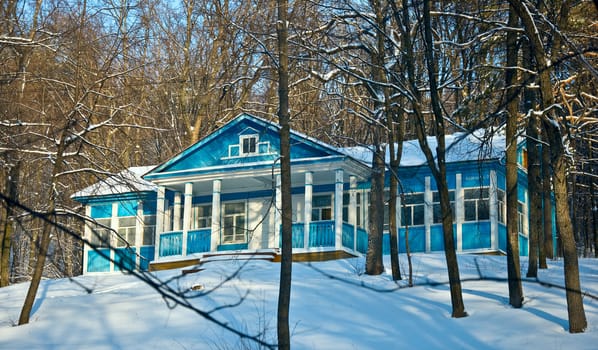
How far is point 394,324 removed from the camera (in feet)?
52.3

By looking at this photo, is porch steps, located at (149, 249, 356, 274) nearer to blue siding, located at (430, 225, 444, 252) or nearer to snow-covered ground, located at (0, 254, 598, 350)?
snow-covered ground, located at (0, 254, 598, 350)

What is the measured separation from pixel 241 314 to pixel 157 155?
24987 mm

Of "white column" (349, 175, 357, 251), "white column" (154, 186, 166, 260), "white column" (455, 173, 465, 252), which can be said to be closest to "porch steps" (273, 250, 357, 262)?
"white column" (349, 175, 357, 251)

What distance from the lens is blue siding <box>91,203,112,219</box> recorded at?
31.2 meters

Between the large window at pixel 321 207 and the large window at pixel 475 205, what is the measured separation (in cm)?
481

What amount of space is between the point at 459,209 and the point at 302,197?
562 cm

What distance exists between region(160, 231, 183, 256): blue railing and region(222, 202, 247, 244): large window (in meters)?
1.67

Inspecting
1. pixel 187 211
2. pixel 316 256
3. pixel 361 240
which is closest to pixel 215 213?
pixel 187 211

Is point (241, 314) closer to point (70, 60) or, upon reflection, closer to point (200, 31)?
point (70, 60)

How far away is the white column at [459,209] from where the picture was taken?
26000 mm

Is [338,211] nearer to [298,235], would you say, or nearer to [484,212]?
[298,235]

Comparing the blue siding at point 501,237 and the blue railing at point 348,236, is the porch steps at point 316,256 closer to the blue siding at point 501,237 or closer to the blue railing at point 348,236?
the blue railing at point 348,236

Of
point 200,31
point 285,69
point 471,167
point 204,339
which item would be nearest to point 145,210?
point 200,31

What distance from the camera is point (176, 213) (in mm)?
28781
